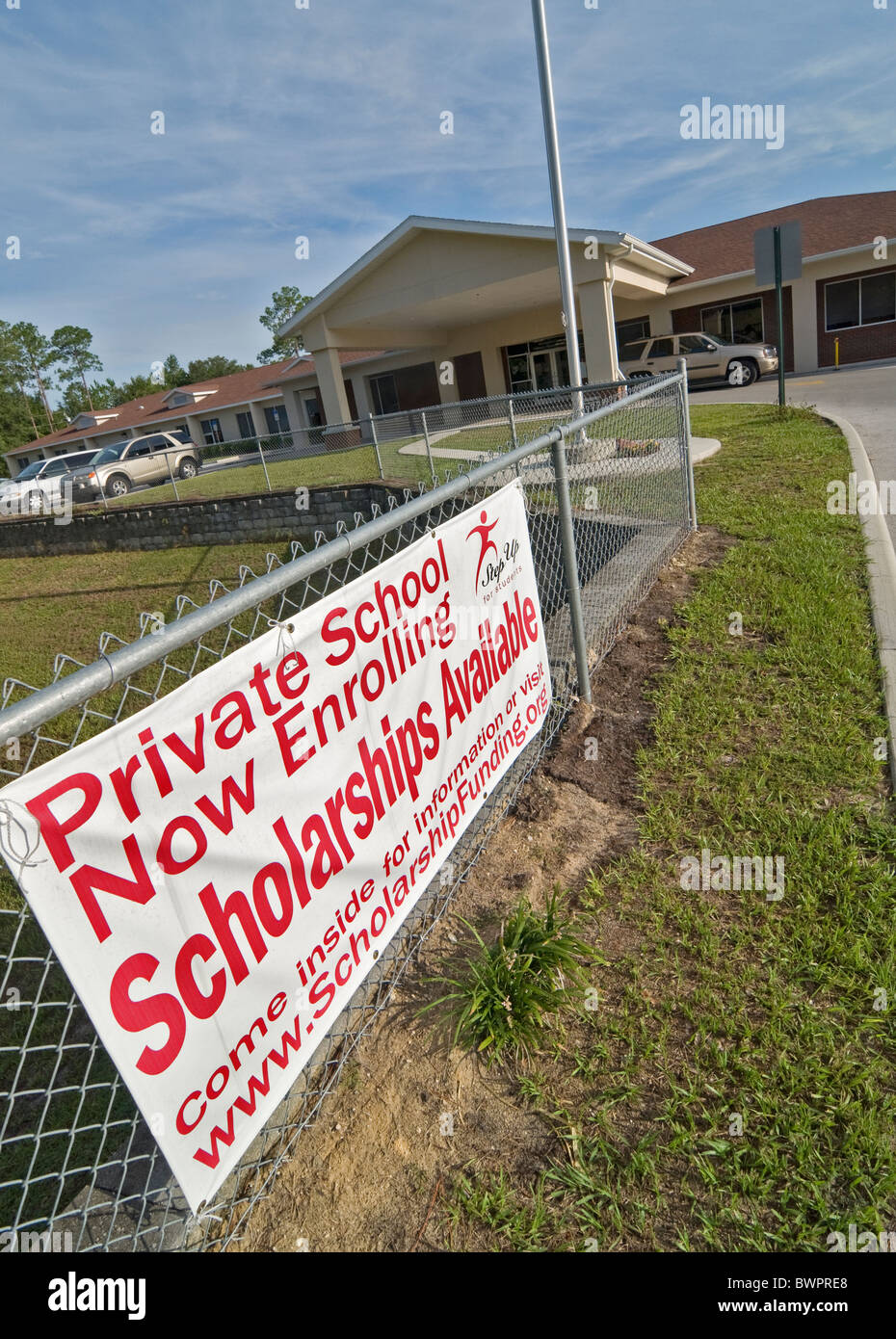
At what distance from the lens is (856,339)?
22750mm

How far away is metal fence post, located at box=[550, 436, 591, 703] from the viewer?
3.54 metres

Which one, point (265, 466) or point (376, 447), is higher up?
point (376, 447)

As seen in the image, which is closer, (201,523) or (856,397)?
(856,397)

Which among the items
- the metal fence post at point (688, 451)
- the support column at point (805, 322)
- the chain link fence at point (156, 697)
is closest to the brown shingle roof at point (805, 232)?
the support column at point (805, 322)

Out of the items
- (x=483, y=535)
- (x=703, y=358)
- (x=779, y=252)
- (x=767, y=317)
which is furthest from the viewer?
(x=767, y=317)

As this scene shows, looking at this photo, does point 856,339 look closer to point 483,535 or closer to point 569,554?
point 569,554

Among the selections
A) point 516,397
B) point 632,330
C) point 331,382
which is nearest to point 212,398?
point 331,382

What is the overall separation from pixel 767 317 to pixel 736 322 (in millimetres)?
984

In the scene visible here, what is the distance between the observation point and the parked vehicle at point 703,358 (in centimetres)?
2175

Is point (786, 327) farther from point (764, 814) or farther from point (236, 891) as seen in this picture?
point (236, 891)

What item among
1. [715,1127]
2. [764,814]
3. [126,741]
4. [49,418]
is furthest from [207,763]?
[49,418]

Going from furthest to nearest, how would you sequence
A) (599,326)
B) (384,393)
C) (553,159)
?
1. (384,393)
2. (599,326)
3. (553,159)

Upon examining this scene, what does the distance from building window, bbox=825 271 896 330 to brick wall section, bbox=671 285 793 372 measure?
1086mm

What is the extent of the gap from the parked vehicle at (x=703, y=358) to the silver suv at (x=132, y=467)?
13.2 meters
